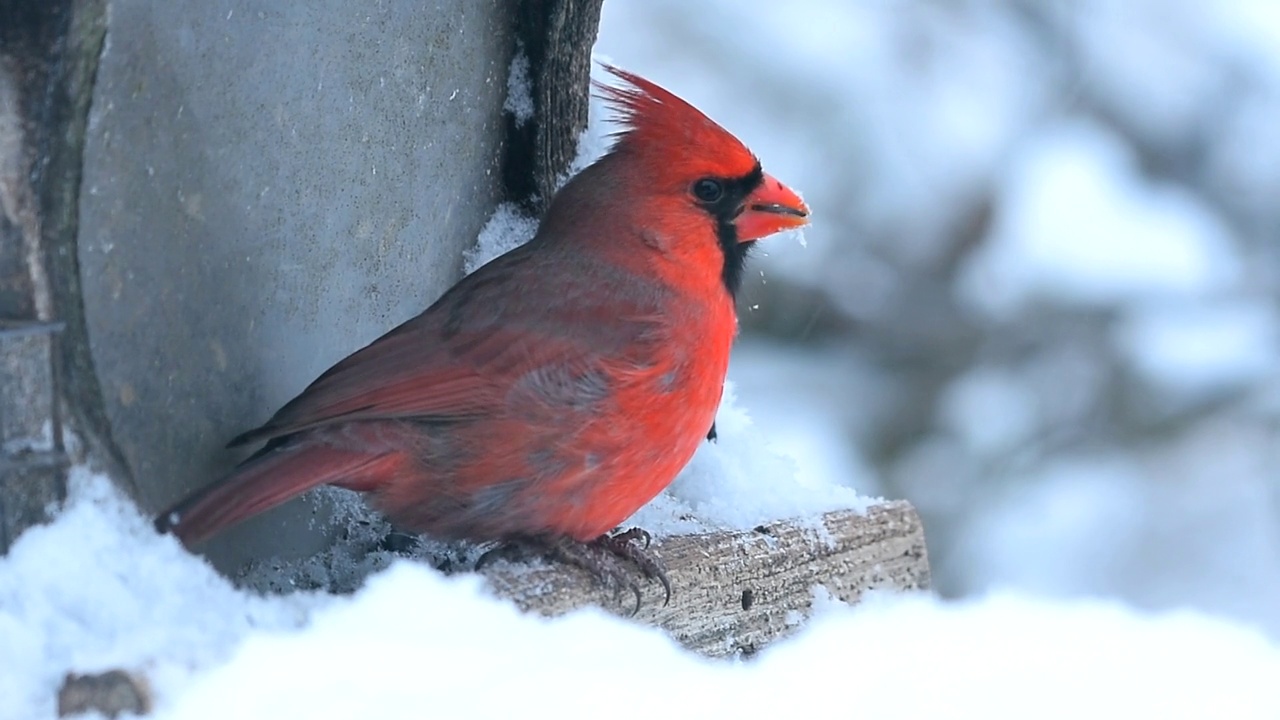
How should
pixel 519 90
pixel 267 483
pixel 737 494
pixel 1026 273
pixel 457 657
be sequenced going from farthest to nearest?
pixel 1026 273
pixel 519 90
pixel 737 494
pixel 267 483
pixel 457 657

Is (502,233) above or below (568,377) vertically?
above

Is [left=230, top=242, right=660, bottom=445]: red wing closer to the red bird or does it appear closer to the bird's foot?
the red bird

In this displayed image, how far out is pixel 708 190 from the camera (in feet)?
7.99

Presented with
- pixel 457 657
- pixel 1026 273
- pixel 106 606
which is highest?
pixel 1026 273

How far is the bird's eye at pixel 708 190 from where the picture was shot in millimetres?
2426

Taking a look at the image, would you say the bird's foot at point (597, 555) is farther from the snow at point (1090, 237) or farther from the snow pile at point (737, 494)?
the snow at point (1090, 237)

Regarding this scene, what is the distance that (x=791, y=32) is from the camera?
4.24 meters

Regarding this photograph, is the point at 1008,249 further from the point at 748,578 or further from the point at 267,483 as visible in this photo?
the point at 267,483

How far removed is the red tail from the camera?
178 cm

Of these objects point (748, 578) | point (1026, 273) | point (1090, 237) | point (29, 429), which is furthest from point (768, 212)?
point (1090, 237)

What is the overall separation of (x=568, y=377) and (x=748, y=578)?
1.14 feet

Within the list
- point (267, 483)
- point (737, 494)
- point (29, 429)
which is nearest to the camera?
point (29, 429)

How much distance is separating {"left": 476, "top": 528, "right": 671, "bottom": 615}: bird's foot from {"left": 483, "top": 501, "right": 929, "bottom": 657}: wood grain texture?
0.01m

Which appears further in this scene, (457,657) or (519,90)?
(519,90)
